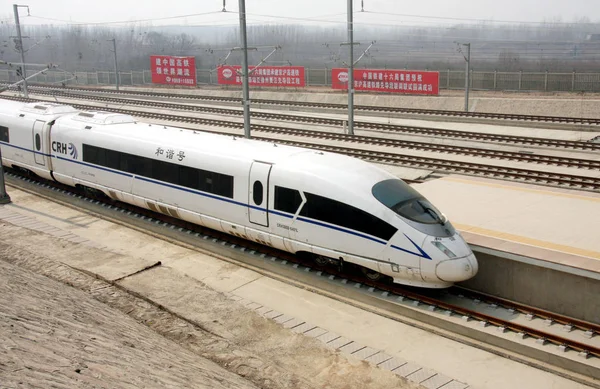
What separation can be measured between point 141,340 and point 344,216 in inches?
217

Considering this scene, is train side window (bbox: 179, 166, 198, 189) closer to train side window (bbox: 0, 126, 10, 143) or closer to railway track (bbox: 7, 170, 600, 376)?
railway track (bbox: 7, 170, 600, 376)

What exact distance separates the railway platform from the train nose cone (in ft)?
3.89

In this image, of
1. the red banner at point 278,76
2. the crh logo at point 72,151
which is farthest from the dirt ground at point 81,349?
the red banner at point 278,76

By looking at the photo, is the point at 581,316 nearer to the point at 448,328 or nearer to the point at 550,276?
the point at 550,276

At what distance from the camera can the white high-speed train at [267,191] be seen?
12758 millimetres

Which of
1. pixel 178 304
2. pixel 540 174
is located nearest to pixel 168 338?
pixel 178 304

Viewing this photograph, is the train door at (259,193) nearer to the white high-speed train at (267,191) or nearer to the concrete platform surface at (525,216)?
the white high-speed train at (267,191)

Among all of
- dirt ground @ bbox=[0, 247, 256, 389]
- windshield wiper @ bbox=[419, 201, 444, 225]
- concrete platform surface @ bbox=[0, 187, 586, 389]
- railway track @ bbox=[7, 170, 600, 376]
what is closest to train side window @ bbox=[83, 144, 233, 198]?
railway track @ bbox=[7, 170, 600, 376]

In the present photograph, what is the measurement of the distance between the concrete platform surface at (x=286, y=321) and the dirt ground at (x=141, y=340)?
0.05 metres

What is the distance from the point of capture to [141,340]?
9.38m

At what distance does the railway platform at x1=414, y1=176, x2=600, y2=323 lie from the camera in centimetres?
1235

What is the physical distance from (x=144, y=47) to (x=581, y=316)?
122m

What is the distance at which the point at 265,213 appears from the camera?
15.0 metres

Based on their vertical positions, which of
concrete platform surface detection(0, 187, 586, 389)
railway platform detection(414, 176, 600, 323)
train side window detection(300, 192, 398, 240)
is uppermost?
train side window detection(300, 192, 398, 240)
